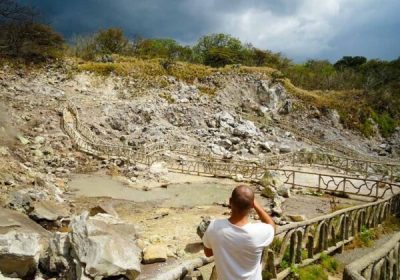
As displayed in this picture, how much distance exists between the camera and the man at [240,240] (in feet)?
11.9

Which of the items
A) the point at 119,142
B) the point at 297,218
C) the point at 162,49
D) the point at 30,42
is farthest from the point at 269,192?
the point at 162,49

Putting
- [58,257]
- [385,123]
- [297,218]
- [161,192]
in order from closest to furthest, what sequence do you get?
1. [58,257]
2. [297,218]
3. [161,192]
4. [385,123]

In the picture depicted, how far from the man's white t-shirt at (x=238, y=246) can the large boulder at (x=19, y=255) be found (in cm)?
609

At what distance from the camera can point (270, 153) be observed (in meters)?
36.5

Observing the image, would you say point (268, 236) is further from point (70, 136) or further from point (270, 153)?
point (270, 153)

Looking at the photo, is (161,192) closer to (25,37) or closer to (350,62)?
(25,37)

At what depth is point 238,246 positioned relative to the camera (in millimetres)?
3646

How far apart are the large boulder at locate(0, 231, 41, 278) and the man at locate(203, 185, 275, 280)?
6103mm

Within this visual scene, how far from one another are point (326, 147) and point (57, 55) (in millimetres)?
33395

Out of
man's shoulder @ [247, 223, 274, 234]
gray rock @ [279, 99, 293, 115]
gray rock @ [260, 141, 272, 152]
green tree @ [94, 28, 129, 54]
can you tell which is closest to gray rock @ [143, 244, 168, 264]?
man's shoulder @ [247, 223, 274, 234]

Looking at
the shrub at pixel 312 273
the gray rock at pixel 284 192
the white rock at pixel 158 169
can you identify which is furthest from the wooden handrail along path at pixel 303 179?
the gray rock at pixel 284 192

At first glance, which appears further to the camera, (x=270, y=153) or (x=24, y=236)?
(x=270, y=153)

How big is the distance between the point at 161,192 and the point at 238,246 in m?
17.6

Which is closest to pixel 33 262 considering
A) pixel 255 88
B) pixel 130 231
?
pixel 130 231
